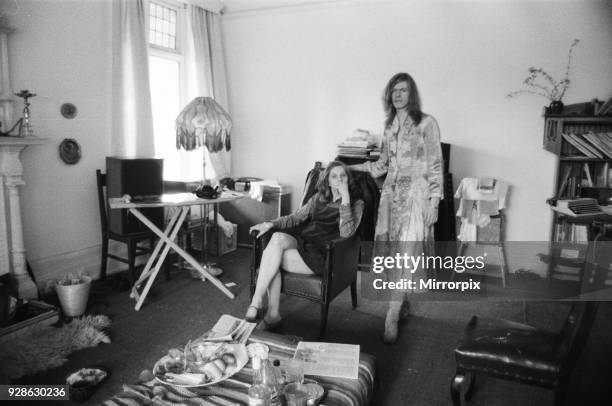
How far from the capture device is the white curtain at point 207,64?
441 cm

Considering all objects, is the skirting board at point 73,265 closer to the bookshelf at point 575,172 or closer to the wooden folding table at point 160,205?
the wooden folding table at point 160,205

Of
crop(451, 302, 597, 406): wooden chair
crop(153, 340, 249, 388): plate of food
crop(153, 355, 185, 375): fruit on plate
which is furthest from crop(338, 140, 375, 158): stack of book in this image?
crop(153, 355, 185, 375): fruit on plate

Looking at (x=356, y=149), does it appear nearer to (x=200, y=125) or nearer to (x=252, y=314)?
(x=200, y=125)

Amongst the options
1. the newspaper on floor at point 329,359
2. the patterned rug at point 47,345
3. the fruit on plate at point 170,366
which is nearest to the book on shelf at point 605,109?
the newspaper on floor at point 329,359

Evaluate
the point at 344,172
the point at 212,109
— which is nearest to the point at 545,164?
the point at 344,172

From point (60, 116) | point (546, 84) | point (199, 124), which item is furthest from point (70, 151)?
point (546, 84)

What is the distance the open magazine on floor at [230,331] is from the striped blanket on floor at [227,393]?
0.20 meters

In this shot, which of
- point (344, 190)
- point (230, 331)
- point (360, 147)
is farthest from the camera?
point (360, 147)

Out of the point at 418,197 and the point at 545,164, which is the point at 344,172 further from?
the point at 545,164

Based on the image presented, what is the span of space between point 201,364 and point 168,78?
3.37 metres

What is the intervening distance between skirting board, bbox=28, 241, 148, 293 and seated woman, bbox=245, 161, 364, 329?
1358mm

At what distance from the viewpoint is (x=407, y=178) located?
106 inches

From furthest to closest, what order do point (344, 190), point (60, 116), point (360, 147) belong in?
point (360, 147) < point (60, 116) < point (344, 190)

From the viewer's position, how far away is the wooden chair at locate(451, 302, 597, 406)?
1.56 m
